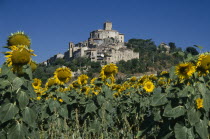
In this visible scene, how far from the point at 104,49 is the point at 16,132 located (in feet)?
335

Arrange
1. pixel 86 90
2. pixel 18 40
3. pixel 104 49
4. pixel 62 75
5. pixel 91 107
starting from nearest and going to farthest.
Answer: pixel 18 40, pixel 91 107, pixel 62 75, pixel 86 90, pixel 104 49

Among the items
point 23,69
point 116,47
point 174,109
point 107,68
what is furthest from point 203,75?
point 116,47

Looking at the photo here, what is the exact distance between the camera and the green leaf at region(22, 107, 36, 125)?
15.5 ft

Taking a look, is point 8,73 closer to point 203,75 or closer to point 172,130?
point 172,130

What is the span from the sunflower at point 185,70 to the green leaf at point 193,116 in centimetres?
46

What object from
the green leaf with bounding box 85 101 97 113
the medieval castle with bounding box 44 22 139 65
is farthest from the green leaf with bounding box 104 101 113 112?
the medieval castle with bounding box 44 22 139 65

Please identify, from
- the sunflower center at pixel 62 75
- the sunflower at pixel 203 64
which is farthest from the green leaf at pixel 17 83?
the sunflower center at pixel 62 75

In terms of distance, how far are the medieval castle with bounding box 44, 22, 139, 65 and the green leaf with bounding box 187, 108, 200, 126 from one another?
299 feet

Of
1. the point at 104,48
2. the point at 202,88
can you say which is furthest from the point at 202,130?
the point at 104,48

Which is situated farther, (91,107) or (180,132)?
(91,107)

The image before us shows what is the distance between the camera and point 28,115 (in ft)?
15.6

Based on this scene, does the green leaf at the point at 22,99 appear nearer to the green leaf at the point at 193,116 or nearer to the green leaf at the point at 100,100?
the green leaf at the point at 193,116

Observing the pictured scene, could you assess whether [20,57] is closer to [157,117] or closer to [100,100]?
[157,117]

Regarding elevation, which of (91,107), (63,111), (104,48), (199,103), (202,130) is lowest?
(63,111)
